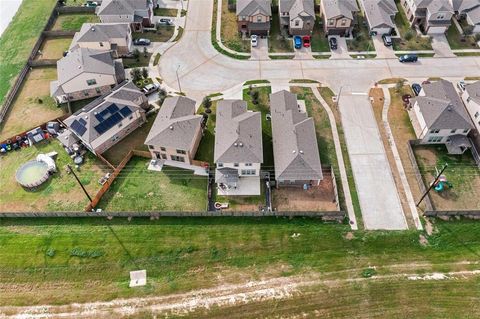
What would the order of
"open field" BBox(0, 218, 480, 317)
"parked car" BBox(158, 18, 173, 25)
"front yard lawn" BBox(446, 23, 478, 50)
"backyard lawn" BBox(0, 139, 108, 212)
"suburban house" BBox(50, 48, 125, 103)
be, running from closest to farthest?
"open field" BBox(0, 218, 480, 317), "backyard lawn" BBox(0, 139, 108, 212), "suburban house" BBox(50, 48, 125, 103), "front yard lawn" BBox(446, 23, 478, 50), "parked car" BBox(158, 18, 173, 25)

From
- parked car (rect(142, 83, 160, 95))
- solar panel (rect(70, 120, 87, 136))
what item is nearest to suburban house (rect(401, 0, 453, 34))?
parked car (rect(142, 83, 160, 95))

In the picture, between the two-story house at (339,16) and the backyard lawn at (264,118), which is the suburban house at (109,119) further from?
the two-story house at (339,16)

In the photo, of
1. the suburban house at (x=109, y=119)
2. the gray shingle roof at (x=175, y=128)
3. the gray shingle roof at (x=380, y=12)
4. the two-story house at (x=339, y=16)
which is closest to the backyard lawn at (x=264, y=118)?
the gray shingle roof at (x=175, y=128)

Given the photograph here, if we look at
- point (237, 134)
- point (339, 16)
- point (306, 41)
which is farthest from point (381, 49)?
point (237, 134)

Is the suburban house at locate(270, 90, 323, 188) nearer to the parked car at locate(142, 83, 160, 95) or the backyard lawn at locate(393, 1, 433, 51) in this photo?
the parked car at locate(142, 83, 160, 95)

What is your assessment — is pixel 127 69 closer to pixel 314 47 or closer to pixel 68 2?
pixel 68 2
